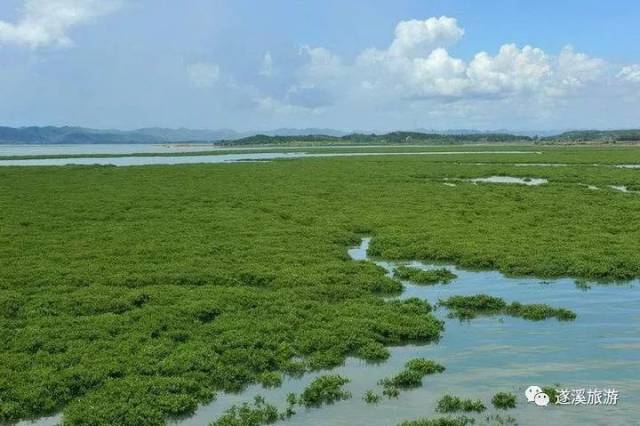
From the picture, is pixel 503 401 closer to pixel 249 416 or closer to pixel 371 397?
pixel 371 397

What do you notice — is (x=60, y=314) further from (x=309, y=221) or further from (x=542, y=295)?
(x=309, y=221)

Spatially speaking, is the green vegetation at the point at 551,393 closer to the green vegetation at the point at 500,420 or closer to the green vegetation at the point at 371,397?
the green vegetation at the point at 500,420

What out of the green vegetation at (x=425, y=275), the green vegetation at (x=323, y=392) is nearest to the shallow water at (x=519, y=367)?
the green vegetation at (x=323, y=392)

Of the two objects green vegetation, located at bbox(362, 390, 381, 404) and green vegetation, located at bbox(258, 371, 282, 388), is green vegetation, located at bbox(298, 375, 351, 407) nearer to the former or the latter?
green vegetation, located at bbox(362, 390, 381, 404)

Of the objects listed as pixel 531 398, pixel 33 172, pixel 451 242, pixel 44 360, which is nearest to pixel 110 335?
pixel 44 360

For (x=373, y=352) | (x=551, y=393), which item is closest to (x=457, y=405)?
(x=551, y=393)

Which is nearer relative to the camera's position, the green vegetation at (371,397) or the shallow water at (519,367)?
the shallow water at (519,367)
